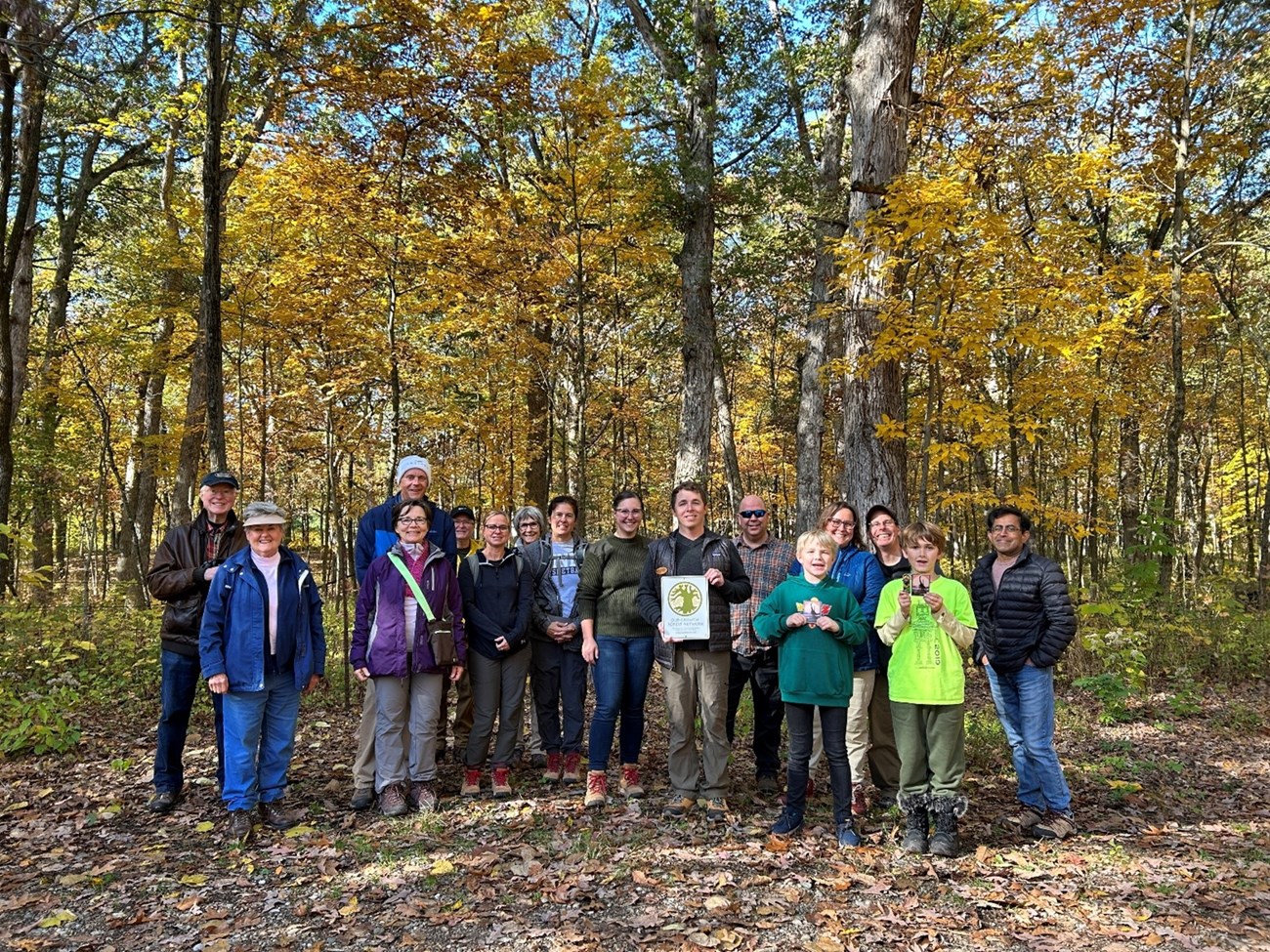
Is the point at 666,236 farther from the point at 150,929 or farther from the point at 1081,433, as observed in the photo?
the point at 150,929

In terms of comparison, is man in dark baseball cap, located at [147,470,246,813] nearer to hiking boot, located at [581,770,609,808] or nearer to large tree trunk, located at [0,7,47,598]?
hiking boot, located at [581,770,609,808]

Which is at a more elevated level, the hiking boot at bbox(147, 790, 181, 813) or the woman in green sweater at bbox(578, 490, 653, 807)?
the woman in green sweater at bbox(578, 490, 653, 807)

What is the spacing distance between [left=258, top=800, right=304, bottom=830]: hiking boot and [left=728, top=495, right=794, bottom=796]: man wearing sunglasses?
9.43 ft

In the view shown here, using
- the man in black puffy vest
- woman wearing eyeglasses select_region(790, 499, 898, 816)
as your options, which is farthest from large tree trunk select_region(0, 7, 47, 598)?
the man in black puffy vest

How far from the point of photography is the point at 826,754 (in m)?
4.29

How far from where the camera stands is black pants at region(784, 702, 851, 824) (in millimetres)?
4258

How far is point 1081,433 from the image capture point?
16312 millimetres

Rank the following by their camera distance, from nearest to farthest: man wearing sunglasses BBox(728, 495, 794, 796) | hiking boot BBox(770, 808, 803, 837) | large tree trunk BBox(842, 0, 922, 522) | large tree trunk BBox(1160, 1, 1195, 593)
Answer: hiking boot BBox(770, 808, 803, 837), man wearing sunglasses BBox(728, 495, 794, 796), large tree trunk BBox(842, 0, 922, 522), large tree trunk BBox(1160, 1, 1195, 593)

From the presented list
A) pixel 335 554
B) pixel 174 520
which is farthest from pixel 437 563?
pixel 335 554

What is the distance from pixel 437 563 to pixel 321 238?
18.2ft

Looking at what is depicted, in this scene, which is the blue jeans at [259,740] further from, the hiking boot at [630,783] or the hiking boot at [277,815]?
the hiking boot at [630,783]

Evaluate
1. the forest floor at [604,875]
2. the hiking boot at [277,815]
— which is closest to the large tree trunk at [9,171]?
the forest floor at [604,875]

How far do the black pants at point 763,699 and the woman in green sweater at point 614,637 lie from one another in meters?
0.70

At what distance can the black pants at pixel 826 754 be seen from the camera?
4.26m
